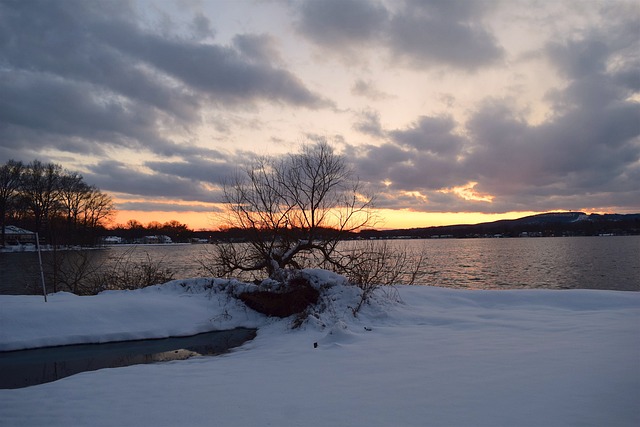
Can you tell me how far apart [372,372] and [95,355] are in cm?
633

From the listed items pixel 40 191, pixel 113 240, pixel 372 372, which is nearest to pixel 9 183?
pixel 40 191

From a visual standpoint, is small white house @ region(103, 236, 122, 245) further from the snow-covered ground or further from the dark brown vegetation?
the dark brown vegetation

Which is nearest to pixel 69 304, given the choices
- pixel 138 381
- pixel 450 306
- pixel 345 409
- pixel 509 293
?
pixel 138 381

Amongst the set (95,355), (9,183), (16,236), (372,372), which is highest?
(9,183)

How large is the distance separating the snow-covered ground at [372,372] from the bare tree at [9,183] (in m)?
57.9

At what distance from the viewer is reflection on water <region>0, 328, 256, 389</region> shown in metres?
6.87

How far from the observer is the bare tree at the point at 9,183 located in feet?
176

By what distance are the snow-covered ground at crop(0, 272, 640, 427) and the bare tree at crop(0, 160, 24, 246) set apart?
57.9 metres

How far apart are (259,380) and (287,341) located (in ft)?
9.87

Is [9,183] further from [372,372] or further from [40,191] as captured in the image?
[372,372]

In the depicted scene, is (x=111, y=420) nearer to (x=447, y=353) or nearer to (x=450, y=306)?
(x=447, y=353)

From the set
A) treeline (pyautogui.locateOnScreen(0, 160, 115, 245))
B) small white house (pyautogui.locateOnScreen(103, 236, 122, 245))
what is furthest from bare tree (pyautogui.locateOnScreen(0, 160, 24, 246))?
small white house (pyautogui.locateOnScreen(103, 236, 122, 245))

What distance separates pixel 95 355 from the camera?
8102 mm

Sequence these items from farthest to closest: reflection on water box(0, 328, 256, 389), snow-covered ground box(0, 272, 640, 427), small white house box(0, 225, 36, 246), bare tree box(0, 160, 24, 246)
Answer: small white house box(0, 225, 36, 246) < bare tree box(0, 160, 24, 246) < reflection on water box(0, 328, 256, 389) < snow-covered ground box(0, 272, 640, 427)
